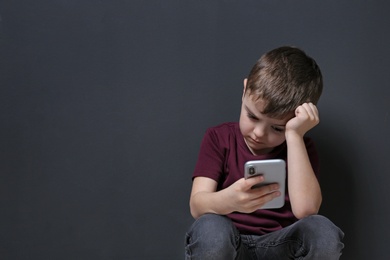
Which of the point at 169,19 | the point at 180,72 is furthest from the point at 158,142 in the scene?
the point at 169,19

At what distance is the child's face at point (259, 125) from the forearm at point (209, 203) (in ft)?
0.51

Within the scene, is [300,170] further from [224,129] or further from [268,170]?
[224,129]

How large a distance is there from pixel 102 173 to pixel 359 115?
27.0 inches

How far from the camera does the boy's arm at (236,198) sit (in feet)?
3.63

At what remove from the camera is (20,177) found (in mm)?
1376

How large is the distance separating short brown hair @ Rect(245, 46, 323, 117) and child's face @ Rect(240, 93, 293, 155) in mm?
16

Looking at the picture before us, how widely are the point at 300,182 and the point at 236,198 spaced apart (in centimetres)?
15

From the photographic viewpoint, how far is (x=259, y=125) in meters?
1.19

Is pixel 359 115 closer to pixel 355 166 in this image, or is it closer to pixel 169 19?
pixel 355 166

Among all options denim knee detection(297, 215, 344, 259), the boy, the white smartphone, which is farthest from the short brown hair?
denim knee detection(297, 215, 344, 259)

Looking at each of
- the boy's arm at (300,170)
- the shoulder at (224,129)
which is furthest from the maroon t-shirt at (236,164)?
the boy's arm at (300,170)

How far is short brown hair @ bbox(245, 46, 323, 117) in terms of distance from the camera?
1.17m

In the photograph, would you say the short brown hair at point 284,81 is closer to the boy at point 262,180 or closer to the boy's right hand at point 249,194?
the boy at point 262,180

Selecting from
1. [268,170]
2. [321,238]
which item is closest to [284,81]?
[268,170]
